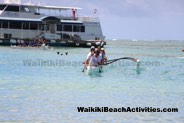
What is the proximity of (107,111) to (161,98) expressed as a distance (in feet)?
12.1

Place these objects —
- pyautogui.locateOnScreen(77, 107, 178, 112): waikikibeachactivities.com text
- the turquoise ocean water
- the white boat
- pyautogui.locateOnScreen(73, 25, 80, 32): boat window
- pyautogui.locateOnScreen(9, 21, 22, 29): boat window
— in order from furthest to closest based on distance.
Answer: pyautogui.locateOnScreen(73, 25, 80, 32): boat window < pyautogui.locateOnScreen(9, 21, 22, 29): boat window < the white boat < pyautogui.locateOnScreen(77, 107, 178, 112): waikikibeachactivities.com text < the turquoise ocean water

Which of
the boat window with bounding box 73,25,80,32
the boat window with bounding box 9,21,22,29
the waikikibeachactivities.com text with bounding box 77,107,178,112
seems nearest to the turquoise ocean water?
the waikikibeachactivities.com text with bounding box 77,107,178,112

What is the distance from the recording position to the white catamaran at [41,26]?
73.1 m

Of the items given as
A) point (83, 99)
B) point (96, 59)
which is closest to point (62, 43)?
point (96, 59)

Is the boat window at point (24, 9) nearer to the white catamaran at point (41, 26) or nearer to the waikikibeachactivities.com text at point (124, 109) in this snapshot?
the white catamaran at point (41, 26)

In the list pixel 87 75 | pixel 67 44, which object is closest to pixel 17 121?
pixel 87 75

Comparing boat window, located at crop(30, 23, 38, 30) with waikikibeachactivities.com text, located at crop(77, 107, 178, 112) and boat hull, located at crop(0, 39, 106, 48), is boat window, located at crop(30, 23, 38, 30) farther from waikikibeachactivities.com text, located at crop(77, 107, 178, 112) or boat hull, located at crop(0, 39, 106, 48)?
waikikibeachactivities.com text, located at crop(77, 107, 178, 112)

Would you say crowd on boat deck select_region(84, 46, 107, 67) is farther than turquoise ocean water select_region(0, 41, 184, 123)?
Yes

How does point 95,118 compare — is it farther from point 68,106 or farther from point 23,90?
point 23,90

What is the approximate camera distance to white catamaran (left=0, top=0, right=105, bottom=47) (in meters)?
73.1

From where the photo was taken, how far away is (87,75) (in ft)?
86.6

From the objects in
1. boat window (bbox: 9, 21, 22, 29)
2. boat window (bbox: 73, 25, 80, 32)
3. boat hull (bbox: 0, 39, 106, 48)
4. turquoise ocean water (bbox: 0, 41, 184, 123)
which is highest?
boat window (bbox: 9, 21, 22, 29)

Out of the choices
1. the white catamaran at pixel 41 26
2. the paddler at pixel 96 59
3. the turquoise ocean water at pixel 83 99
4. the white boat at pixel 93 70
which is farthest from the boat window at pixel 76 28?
the turquoise ocean water at pixel 83 99

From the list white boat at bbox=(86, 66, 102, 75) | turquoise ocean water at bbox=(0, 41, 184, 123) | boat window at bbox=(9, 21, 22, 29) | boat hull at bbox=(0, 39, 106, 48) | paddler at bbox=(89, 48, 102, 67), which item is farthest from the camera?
boat window at bbox=(9, 21, 22, 29)
